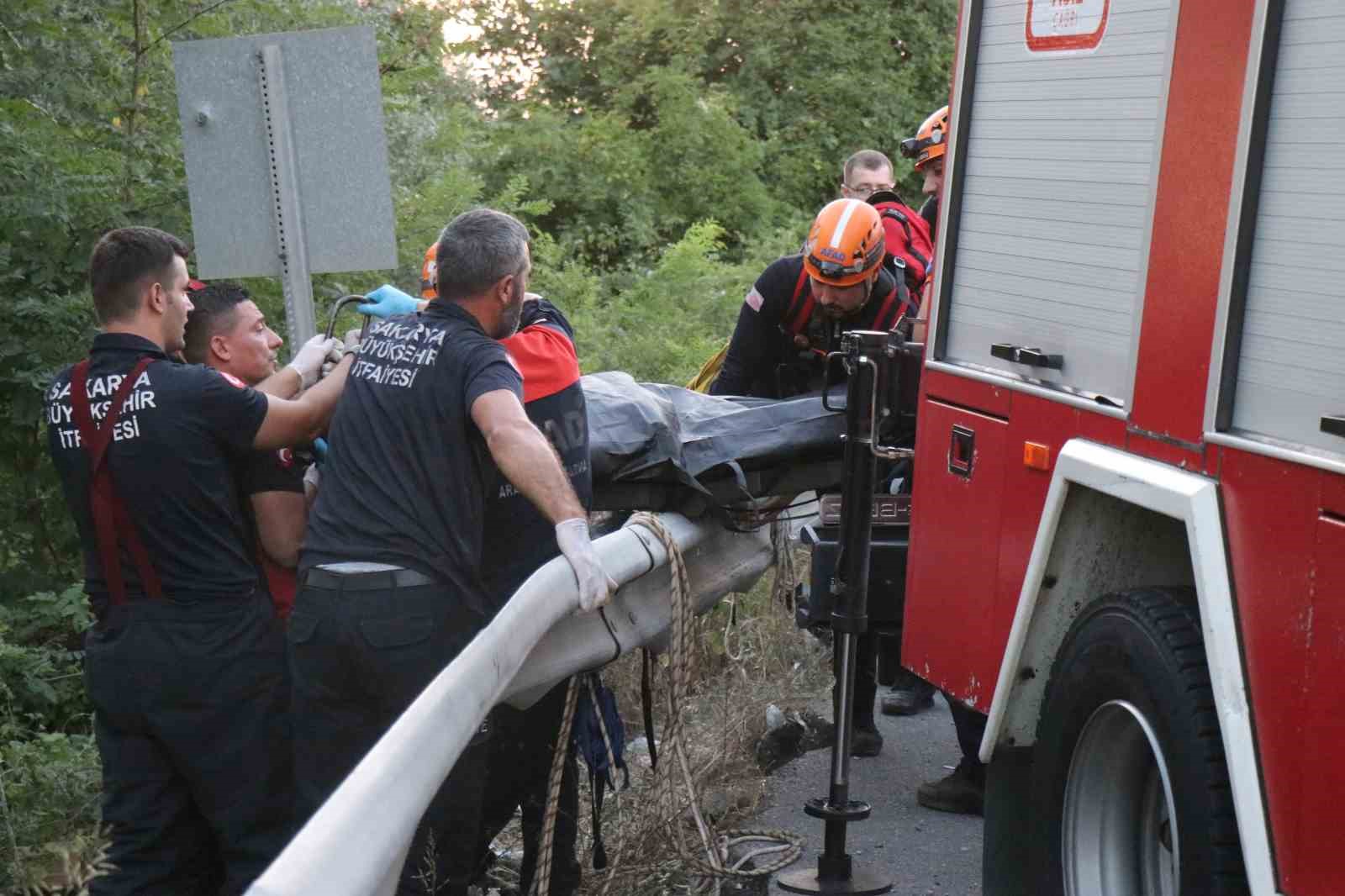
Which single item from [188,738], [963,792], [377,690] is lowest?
[963,792]

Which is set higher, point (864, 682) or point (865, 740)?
point (864, 682)

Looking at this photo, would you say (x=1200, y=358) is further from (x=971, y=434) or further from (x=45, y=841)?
(x=45, y=841)

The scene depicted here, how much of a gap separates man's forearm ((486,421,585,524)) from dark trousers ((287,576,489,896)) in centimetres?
42

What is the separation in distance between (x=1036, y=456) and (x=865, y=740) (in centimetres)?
306

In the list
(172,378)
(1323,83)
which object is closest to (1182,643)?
(1323,83)

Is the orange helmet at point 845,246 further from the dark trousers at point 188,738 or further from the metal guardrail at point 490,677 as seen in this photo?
the dark trousers at point 188,738

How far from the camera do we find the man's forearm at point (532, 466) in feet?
13.5

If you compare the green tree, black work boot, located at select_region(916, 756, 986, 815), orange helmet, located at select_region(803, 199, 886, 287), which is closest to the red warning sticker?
orange helmet, located at select_region(803, 199, 886, 287)

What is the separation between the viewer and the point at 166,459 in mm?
4250

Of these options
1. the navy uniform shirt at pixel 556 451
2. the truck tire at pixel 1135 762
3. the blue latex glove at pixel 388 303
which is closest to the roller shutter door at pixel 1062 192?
the truck tire at pixel 1135 762

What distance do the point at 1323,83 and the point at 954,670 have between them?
2002 mm

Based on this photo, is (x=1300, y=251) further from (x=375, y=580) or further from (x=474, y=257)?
(x=375, y=580)

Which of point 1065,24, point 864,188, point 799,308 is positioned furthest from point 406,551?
point 864,188

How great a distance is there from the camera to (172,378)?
14.1 ft
